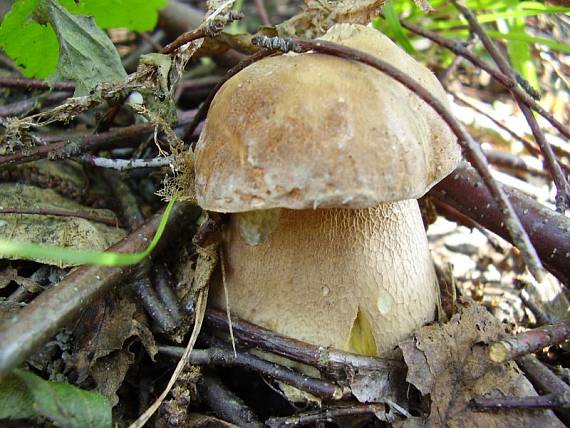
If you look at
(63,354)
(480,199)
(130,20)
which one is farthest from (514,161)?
(63,354)

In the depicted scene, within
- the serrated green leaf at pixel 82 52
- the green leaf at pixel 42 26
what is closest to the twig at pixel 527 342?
the serrated green leaf at pixel 82 52

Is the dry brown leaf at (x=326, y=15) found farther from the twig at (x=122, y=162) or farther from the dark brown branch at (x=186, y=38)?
the twig at (x=122, y=162)

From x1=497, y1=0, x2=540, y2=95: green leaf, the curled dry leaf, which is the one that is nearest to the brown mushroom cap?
the curled dry leaf

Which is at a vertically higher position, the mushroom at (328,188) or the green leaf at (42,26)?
the green leaf at (42,26)

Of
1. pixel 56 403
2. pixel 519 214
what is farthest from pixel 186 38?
pixel 519 214

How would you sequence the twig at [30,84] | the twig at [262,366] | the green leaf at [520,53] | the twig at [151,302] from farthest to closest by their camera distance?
the green leaf at [520,53]
the twig at [30,84]
the twig at [151,302]
the twig at [262,366]

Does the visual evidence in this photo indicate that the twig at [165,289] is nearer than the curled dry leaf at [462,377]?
No

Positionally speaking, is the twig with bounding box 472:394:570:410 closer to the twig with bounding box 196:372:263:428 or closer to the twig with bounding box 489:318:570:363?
the twig with bounding box 489:318:570:363

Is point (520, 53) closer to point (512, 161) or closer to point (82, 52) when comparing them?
point (512, 161)
